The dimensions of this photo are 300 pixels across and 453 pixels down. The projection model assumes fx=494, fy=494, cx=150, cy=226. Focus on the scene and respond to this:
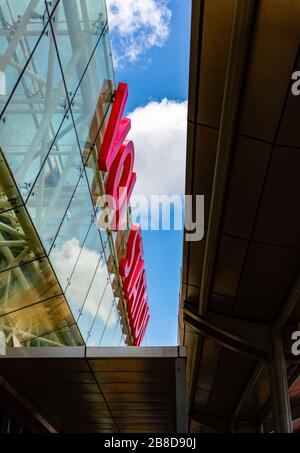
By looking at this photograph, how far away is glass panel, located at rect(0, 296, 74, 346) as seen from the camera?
10559 millimetres

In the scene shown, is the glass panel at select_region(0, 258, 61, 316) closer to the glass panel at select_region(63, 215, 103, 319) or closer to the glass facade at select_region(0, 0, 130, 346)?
the glass facade at select_region(0, 0, 130, 346)

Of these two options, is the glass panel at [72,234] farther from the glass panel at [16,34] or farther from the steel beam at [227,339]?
the steel beam at [227,339]

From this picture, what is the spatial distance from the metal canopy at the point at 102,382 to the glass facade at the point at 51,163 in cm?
140

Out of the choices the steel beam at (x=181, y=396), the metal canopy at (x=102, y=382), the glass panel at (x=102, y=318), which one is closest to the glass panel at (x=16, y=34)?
the metal canopy at (x=102, y=382)

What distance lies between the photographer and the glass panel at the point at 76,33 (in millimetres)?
8539

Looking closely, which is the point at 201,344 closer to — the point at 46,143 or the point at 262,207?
the point at 262,207

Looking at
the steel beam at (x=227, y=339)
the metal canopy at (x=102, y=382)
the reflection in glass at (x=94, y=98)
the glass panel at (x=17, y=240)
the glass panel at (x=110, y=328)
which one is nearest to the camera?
the glass panel at (x=17, y=240)

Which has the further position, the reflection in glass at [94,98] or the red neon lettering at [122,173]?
the red neon lettering at [122,173]

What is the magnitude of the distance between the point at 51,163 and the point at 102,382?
436 cm

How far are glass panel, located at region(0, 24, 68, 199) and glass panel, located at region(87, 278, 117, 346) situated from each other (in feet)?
25.3

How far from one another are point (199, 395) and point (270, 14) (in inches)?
914

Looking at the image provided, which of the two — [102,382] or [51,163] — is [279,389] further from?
[51,163]

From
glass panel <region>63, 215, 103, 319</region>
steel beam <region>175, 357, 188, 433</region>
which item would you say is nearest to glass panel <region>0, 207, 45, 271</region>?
glass panel <region>63, 215, 103, 319</region>

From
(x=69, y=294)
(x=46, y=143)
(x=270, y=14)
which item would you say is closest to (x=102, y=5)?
(x=46, y=143)
